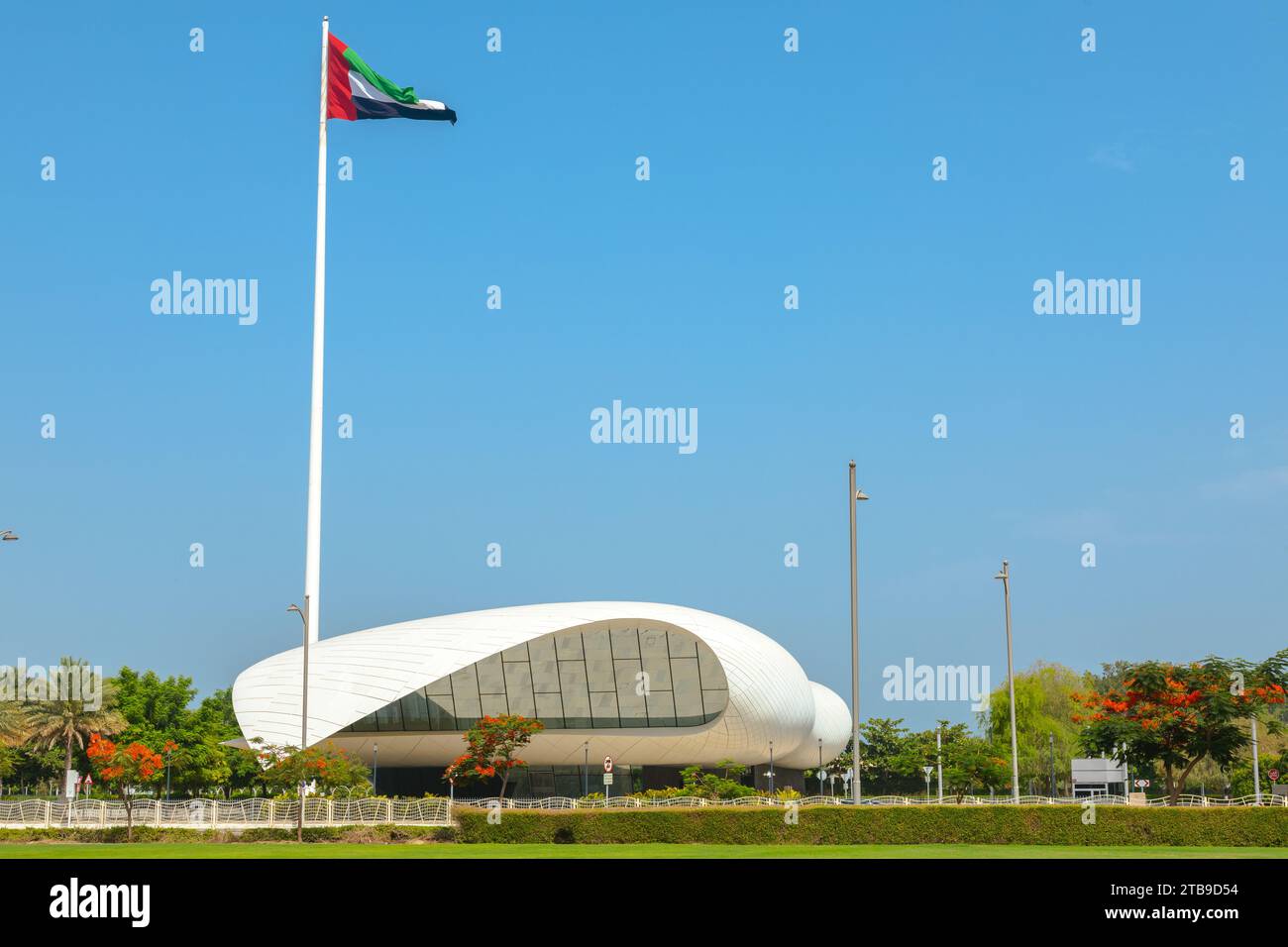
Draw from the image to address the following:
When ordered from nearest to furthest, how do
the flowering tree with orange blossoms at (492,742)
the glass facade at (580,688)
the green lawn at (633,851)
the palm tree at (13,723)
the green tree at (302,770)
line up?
the green lawn at (633,851), the green tree at (302,770), the flowering tree with orange blossoms at (492,742), the glass facade at (580,688), the palm tree at (13,723)

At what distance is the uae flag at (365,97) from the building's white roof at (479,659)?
25.2 meters

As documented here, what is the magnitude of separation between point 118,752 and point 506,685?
26.3 metres

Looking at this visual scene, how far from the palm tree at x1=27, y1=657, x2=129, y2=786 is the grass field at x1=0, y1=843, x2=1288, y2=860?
44152mm

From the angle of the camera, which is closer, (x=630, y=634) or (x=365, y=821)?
(x=365, y=821)

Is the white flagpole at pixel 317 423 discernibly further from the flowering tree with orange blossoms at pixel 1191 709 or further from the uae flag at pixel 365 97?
the flowering tree with orange blossoms at pixel 1191 709

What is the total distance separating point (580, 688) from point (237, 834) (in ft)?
96.6

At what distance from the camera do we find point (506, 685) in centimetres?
7244

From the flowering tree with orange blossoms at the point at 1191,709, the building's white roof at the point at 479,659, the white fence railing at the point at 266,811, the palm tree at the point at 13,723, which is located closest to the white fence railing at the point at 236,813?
the white fence railing at the point at 266,811

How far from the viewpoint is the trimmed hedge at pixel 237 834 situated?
142 ft

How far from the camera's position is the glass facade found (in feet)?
235

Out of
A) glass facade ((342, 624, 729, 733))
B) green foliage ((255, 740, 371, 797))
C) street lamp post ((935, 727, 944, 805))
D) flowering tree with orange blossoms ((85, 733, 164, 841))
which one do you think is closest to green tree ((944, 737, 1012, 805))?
street lamp post ((935, 727, 944, 805))
